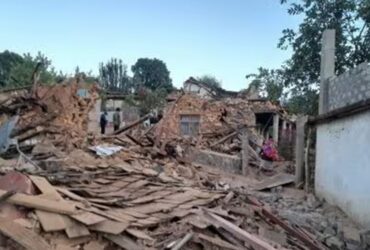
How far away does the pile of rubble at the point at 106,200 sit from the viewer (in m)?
5.43

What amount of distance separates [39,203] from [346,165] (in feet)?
23.0

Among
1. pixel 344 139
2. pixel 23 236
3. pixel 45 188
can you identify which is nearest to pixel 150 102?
pixel 344 139

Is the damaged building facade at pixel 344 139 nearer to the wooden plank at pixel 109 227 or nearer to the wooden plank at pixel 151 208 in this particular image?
the wooden plank at pixel 151 208

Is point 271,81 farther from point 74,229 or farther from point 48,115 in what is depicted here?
point 74,229

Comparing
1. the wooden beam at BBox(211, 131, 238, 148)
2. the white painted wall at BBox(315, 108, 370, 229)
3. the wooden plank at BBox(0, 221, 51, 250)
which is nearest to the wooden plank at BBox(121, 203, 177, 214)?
the wooden plank at BBox(0, 221, 51, 250)

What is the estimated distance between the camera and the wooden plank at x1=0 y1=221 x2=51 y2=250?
4.86 metres

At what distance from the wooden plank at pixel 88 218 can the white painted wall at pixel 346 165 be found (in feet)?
17.1

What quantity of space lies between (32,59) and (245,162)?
21.3 metres

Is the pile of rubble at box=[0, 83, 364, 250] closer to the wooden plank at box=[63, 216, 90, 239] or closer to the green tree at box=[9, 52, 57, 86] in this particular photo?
the wooden plank at box=[63, 216, 90, 239]

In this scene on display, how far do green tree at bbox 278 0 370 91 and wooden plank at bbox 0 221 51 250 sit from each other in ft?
37.0

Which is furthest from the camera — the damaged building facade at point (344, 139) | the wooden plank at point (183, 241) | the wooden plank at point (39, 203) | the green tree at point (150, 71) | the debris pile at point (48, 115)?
the green tree at point (150, 71)

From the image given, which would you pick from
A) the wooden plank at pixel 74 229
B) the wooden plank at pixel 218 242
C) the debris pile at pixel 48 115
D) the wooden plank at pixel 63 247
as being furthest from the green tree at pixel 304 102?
the wooden plank at pixel 63 247

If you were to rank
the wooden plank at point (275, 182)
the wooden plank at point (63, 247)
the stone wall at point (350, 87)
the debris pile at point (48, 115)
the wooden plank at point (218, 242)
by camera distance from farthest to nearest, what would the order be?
the wooden plank at point (275, 182) → the debris pile at point (48, 115) → the stone wall at point (350, 87) → the wooden plank at point (218, 242) → the wooden plank at point (63, 247)

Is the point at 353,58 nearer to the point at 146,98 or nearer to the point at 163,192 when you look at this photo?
the point at 163,192
